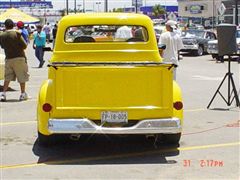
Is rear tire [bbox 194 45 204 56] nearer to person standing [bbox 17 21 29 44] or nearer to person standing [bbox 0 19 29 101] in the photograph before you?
person standing [bbox 17 21 29 44]

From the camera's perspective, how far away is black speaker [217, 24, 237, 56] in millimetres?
11094

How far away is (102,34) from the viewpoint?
989 cm

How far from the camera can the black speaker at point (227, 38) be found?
11094 mm

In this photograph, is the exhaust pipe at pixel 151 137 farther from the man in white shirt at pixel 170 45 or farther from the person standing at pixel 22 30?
the person standing at pixel 22 30

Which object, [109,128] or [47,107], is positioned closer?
[109,128]

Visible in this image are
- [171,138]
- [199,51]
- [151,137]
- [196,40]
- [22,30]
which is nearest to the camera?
[171,138]

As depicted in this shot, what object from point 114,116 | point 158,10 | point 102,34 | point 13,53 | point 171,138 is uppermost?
point 158,10

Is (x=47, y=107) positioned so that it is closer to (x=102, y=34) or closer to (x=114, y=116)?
(x=114, y=116)

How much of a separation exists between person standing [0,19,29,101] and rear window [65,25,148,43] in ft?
10.1

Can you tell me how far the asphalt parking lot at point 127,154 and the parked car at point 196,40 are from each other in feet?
69.9

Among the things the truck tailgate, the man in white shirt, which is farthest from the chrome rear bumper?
the man in white shirt

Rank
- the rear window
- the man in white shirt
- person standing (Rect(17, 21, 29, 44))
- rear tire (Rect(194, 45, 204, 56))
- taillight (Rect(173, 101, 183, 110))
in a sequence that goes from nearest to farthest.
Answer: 1. taillight (Rect(173, 101, 183, 110))
2. the rear window
3. the man in white shirt
4. person standing (Rect(17, 21, 29, 44))
5. rear tire (Rect(194, 45, 204, 56))

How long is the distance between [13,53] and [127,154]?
5.76 meters

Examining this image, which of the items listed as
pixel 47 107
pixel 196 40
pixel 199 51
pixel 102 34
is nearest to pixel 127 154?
pixel 47 107
